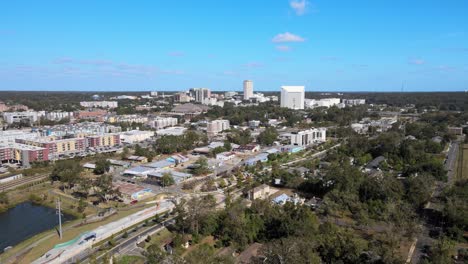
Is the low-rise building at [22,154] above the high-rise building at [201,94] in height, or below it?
below

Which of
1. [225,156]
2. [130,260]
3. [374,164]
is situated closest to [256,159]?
[225,156]

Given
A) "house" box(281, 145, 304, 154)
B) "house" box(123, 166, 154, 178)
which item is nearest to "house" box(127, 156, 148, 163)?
"house" box(123, 166, 154, 178)

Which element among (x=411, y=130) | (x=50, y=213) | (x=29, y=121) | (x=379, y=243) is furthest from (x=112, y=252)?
(x=29, y=121)

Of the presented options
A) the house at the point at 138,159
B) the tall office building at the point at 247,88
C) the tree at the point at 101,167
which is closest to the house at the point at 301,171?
the house at the point at 138,159

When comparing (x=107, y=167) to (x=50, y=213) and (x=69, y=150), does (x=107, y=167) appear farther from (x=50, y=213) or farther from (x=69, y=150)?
(x=69, y=150)

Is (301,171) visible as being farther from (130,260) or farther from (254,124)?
(254,124)

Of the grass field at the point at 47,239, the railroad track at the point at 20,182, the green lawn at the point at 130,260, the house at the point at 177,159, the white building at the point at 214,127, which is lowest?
the grass field at the point at 47,239

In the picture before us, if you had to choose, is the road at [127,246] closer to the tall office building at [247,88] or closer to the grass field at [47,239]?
the grass field at [47,239]
